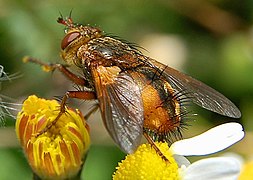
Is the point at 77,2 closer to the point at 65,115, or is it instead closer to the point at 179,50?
the point at 179,50

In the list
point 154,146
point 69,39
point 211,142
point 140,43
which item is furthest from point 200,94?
point 140,43

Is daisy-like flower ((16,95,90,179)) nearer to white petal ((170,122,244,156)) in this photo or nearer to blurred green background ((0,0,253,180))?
white petal ((170,122,244,156))

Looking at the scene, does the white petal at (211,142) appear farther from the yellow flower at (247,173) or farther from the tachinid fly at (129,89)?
the yellow flower at (247,173)

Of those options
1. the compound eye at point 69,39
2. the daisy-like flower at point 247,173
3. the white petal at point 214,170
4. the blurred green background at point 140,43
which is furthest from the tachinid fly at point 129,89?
the blurred green background at point 140,43

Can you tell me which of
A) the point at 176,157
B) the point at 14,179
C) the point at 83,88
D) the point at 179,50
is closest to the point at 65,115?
the point at 83,88

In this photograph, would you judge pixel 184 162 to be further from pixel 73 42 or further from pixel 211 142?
pixel 73 42

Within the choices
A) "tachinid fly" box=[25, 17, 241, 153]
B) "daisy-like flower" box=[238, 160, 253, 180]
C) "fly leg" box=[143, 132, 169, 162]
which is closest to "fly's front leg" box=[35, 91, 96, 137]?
"tachinid fly" box=[25, 17, 241, 153]
